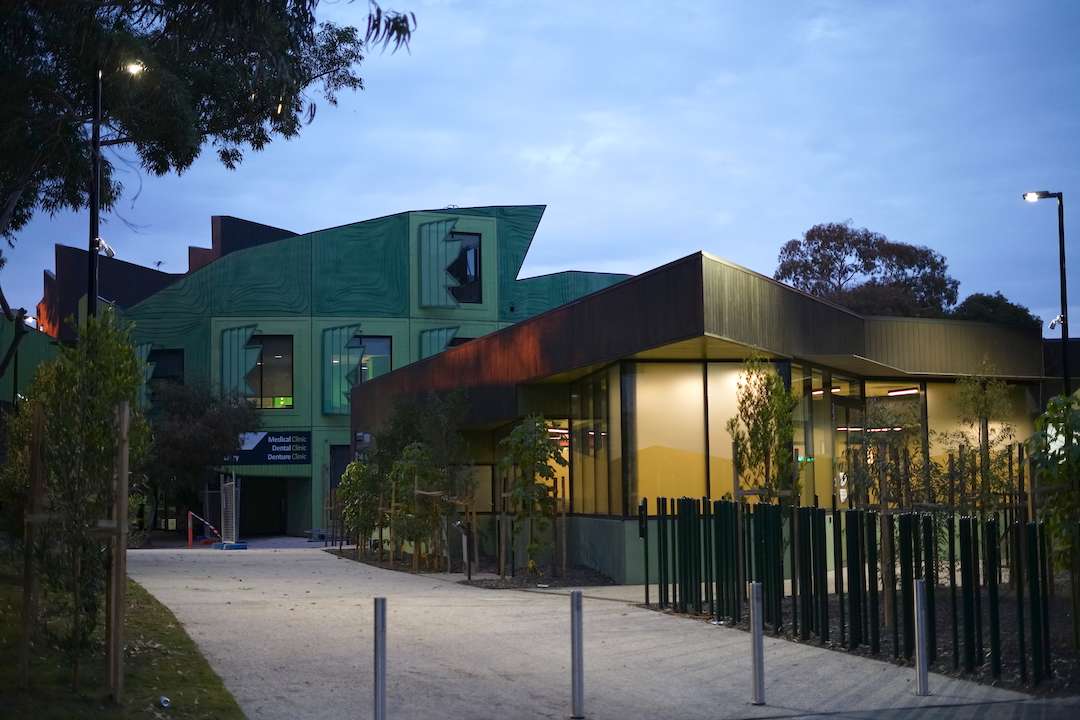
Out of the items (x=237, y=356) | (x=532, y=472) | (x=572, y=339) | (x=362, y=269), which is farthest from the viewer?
(x=362, y=269)

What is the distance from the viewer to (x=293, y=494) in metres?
59.5

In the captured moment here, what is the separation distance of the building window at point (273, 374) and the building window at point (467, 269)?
796cm

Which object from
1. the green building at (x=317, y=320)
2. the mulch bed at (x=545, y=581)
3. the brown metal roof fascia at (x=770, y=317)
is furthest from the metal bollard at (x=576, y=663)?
the green building at (x=317, y=320)

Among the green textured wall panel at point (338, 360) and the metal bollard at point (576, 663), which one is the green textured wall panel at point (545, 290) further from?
the metal bollard at point (576, 663)

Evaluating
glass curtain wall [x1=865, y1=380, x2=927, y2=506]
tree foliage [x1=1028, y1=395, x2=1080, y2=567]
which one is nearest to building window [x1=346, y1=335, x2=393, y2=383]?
glass curtain wall [x1=865, y1=380, x2=927, y2=506]

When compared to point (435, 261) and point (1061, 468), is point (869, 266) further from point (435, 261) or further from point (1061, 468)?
point (1061, 468)

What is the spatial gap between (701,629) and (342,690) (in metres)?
5.70

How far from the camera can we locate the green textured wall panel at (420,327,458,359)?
57.2 meters

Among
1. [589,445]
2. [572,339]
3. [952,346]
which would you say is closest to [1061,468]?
[572,339]

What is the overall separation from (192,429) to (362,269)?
33.7 feet

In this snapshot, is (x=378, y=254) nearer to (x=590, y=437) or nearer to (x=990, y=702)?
(x=590, y=437)

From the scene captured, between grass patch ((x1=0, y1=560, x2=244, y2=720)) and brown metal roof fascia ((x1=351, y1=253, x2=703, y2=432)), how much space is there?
1068cm

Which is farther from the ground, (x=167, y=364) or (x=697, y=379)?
(x=167, y=364)

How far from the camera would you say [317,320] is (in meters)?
56.8
